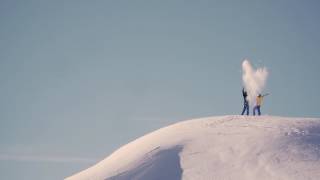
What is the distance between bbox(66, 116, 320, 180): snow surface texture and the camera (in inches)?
1043

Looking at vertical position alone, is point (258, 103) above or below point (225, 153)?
above

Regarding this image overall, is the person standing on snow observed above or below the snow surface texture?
above

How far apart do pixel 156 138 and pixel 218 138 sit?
4.97 meters

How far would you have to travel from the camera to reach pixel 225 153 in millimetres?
28750

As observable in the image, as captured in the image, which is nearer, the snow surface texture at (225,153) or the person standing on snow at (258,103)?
the snow surface texture at (225,153)

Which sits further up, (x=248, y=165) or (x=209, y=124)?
(x=209, y=124)

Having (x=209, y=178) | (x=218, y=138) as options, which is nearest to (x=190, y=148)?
(x=218, y=138)

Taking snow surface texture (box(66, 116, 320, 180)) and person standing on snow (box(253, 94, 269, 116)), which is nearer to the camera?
snow surface texture (box(66, 116, 320, 180))

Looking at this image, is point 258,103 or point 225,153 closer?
point 225,153

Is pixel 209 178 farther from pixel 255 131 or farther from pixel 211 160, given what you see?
pixel 255 131

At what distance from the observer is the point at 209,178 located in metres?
26.1

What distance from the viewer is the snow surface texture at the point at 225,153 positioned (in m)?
26.5

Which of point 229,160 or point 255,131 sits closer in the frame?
point 229,160

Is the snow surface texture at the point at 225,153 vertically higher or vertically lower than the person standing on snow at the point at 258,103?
lower
